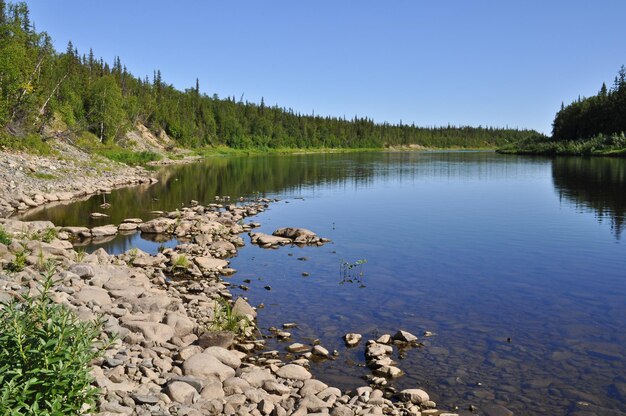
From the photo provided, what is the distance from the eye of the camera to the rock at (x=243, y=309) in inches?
612

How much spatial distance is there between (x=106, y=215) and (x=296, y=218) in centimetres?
Result: 1325

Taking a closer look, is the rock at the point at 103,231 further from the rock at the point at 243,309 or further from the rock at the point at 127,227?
the rock at the point at 243,309

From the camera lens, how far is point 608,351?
44.4 ft

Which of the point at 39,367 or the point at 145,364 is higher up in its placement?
the point at 39,367

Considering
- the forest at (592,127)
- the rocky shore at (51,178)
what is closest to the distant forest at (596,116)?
the forest at (592,127)

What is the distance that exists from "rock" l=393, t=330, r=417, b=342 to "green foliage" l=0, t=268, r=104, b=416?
8.59 m

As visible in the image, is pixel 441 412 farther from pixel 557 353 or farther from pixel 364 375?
pixel 557 353

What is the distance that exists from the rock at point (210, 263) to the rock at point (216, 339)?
8.29m

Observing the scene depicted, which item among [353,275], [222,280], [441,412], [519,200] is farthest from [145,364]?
[519,200]

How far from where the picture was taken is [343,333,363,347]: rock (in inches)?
551

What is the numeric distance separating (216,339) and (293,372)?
2.51 metres

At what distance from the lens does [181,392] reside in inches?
384

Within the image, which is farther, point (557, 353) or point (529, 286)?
point (529, 286)

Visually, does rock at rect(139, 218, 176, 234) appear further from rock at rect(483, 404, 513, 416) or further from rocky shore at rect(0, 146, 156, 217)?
rock at rect(483, 404, 513, 416)
